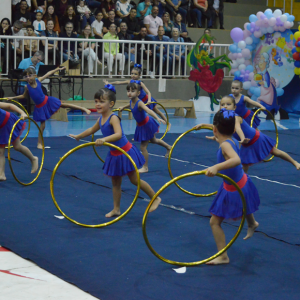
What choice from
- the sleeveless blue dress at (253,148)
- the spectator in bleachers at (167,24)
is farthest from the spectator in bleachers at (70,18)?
the sleeveless blue dress at (253,148)

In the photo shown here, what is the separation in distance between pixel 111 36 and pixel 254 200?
11.5 m

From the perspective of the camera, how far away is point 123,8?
15.7 meters

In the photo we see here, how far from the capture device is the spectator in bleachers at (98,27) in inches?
586

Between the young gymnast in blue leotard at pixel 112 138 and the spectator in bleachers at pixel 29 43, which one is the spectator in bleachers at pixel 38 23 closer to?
the spectator in bleachers at pixel 29 43

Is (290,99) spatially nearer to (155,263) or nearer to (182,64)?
(182,64)

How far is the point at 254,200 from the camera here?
415 centimetres

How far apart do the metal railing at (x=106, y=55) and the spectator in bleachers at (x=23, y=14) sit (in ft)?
2.66

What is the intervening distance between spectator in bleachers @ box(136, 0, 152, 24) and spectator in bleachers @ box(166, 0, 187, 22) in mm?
1108

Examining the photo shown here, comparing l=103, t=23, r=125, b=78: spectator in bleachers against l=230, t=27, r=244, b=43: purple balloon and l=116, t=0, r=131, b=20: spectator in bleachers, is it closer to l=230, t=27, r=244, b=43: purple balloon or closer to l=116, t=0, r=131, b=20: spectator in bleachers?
l=116, t=0, r=131, b=20: spectator in bleachers

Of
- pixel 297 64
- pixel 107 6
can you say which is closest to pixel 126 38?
pixel 107 6

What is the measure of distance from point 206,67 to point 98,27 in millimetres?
3409

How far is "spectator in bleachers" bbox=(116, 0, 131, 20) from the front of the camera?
51.2 ft

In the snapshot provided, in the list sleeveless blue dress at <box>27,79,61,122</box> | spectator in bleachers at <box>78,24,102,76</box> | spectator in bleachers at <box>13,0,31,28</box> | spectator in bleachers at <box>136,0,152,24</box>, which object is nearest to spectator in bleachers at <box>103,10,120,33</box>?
spectator in bleachers at <box>78,24,102,76</box>

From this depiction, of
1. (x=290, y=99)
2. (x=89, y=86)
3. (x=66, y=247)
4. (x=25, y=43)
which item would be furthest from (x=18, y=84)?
(x=66, y=247)
